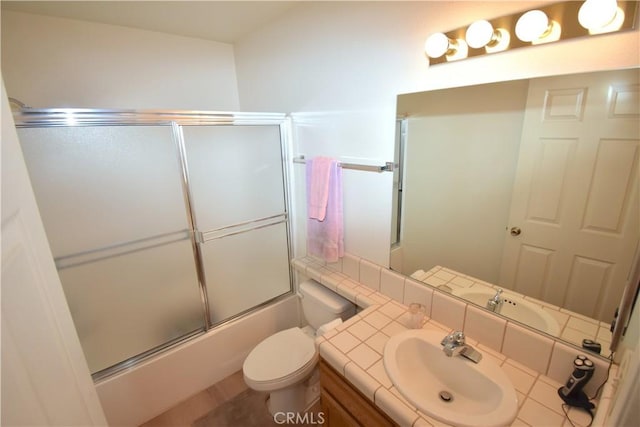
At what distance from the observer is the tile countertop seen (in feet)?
2.81

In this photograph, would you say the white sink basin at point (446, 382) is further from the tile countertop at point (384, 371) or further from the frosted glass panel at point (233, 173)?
the frosted glass panel at point (233, 173)

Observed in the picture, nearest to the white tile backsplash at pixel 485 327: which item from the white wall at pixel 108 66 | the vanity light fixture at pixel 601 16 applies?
the vanity light fixture at pixel 601 16

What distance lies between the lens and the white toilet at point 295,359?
1.49 meters

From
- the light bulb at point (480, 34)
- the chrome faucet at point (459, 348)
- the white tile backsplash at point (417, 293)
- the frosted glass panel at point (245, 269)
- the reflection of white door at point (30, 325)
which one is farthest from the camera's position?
the frosted glass panel at point (245, 269)

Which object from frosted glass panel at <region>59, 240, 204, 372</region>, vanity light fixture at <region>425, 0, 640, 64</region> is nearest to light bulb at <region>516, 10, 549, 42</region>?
vanity light fixture at <region>425, 0, 640, 64</region>

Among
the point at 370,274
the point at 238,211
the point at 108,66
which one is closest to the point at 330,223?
the point at 370,274

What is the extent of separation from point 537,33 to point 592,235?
0.68 m

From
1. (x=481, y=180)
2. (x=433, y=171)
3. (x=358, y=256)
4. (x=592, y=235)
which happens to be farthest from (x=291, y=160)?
Answer: (x=592, y=235)

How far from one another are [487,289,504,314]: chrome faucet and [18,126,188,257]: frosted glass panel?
5.67 feet

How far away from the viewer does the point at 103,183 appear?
4.99 ft

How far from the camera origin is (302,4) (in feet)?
5.18

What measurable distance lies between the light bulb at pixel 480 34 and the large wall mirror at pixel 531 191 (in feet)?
0.56

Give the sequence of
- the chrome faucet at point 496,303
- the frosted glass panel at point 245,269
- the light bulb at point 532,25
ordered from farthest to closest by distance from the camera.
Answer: the frosted glass panel at point 245,269
the chrome faucet at point 496,303
the light bulb at point 532,25

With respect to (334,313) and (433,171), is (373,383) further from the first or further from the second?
(433,171)
